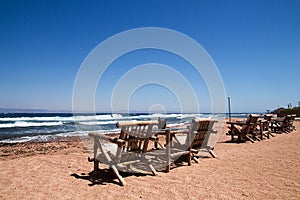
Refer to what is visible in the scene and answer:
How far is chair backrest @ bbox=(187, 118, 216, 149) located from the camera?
582 cm

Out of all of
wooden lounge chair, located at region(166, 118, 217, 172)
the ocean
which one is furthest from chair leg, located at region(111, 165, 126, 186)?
the ocean

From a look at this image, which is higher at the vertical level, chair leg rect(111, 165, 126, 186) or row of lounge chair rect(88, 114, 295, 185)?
row of lounge chair rect(88, 114, 295, 185)

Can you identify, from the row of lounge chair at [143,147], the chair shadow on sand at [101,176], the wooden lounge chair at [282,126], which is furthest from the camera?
the wooden lounge chair at [282,126]

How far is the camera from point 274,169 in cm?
482

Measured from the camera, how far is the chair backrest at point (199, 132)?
5820 millimetres

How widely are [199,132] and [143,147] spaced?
1966mm

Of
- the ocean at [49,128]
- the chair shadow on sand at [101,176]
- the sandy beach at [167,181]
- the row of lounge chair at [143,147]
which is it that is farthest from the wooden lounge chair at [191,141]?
the ocean at [49,128]

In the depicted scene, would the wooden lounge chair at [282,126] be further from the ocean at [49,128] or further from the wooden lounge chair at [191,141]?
the wooden lounge chair at [191,141]

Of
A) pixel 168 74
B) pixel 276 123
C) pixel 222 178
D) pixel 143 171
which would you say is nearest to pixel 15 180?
pixel 143 171

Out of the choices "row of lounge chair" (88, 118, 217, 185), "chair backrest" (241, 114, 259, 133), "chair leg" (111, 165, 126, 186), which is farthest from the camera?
"chair backrest" (241, 114, 259, 133)

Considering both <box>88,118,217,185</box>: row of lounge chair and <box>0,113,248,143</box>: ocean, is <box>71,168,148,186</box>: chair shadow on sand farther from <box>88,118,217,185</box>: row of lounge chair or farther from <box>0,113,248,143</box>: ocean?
<box>0,113,248,143</box>: ocean

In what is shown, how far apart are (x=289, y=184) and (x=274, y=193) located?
1.92ft

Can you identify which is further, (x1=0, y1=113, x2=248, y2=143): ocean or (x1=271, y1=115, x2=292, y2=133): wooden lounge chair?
(x1=0, y1=113, x2=248, y2=143): ocean

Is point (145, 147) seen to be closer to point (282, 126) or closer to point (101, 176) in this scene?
point (101, 176)
